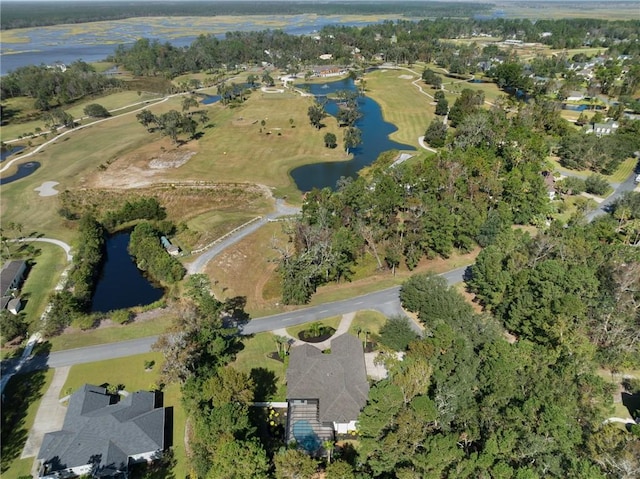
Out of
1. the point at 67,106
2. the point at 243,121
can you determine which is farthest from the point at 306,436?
the point at 67,106

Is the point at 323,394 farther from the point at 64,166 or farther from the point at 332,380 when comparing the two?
the point at 64,166

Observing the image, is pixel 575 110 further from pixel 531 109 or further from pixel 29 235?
pixel 29 235

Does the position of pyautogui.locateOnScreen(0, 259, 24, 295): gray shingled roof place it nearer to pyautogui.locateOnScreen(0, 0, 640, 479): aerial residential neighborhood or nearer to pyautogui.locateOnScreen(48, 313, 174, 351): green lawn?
pyautogui.locateOnScreen(0, 0, 640, 479): aerial residential neighborhood

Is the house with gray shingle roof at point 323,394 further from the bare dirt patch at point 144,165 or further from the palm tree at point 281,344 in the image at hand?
the bare dirt patch at point 144,165

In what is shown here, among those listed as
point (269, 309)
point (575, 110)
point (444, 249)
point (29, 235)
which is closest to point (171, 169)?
point (29, 235)

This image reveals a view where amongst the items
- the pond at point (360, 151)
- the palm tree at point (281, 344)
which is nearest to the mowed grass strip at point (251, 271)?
the palm tree at point (281, 344)

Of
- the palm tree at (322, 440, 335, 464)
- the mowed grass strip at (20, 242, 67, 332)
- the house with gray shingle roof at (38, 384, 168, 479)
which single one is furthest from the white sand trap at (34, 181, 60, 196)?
the palm tree at (322, 440, 335, 464)
